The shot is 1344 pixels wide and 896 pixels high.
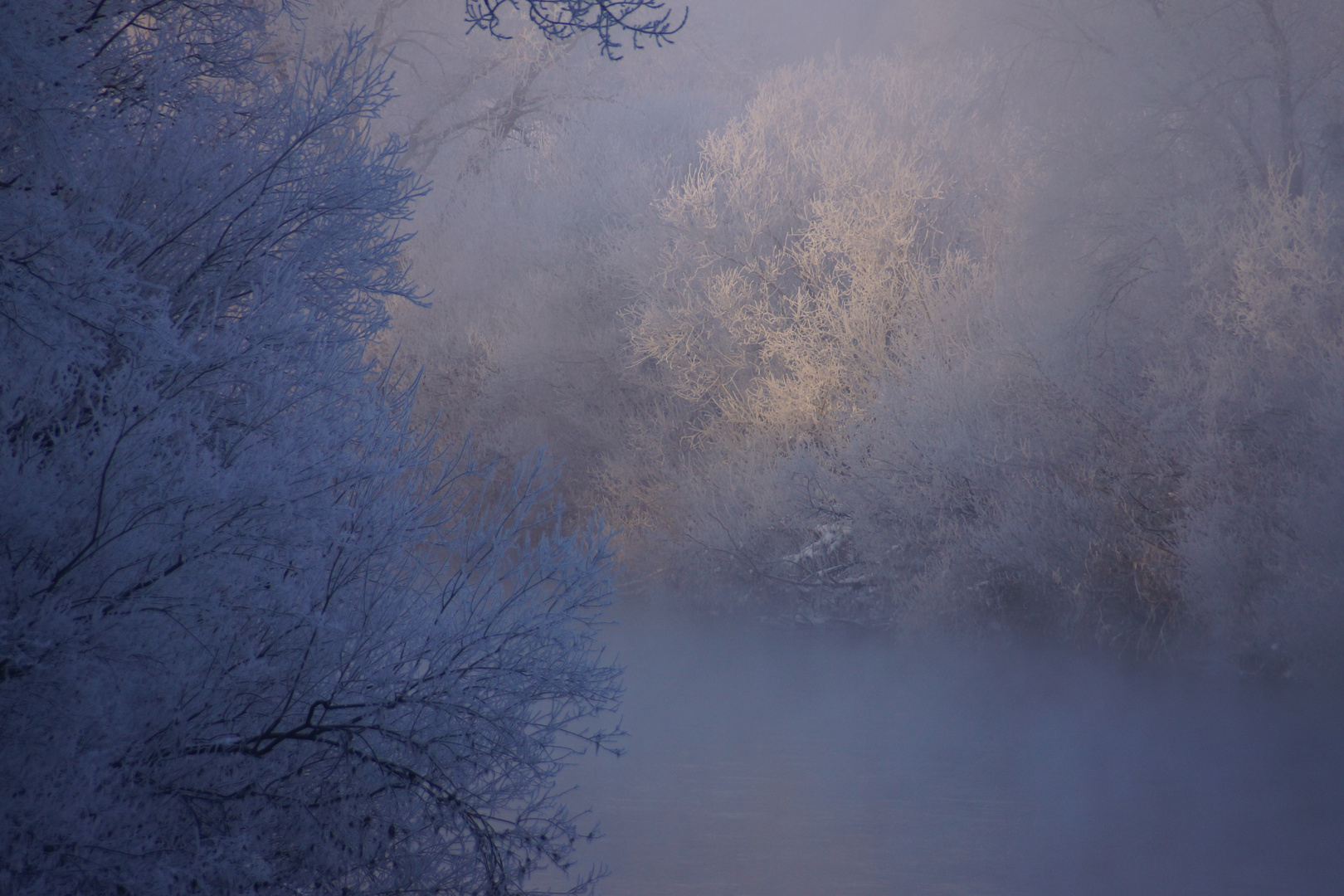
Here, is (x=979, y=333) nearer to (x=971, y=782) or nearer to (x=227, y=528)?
(x=971, y=782)

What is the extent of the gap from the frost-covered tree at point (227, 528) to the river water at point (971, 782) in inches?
130

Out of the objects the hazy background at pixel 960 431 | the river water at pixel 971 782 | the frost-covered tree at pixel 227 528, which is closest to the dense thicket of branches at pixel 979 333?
the hazy background at pixel 960 431

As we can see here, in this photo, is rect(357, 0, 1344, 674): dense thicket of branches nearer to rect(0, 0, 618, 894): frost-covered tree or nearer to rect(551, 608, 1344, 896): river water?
rect(551, 608, 1344, 896): river water

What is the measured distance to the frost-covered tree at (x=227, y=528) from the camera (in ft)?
11.4

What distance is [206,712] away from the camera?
163 inches

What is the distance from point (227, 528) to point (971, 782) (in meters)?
7.78

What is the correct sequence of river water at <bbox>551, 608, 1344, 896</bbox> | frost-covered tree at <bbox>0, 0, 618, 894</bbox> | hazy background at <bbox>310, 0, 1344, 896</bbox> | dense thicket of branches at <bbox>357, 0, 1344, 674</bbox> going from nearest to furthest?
frost-covered tree at <bbox>0, 0, 618, 894</bbox> → river water at <bbox>551, 608, 1344, 896</bbox> → hazy background at <bbox>310, 0, 1344, 896</bbox> → dense thicket of branches at <bbox>357, 0, 1344, 674</bbox>

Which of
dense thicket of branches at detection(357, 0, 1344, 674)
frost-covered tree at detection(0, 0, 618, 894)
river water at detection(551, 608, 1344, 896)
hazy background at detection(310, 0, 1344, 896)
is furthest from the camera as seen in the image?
dense thicket of branches at detection(357, 0, 1344, 674)

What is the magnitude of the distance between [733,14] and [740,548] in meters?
21.4

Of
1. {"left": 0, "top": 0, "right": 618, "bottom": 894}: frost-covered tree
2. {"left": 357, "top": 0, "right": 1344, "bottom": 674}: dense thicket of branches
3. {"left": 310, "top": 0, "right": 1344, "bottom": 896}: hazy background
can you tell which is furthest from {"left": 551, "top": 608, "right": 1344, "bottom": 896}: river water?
{"left": 0, "top": 0, "right": 618, "bottom": 894}: frost-covered tree

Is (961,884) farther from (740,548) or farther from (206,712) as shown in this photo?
(740,548)

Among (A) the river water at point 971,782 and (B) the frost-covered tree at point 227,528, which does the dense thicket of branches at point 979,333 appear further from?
(B) the frost-covered tree at point 227,528

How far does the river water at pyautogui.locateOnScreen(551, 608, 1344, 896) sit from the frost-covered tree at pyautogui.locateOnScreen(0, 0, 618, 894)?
10.8 feet

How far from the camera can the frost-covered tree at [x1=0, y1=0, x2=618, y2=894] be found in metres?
3.47
